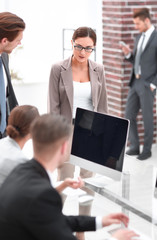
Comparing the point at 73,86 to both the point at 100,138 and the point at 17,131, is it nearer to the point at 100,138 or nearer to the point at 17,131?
the point at 100,138

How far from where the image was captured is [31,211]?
62.4 inches

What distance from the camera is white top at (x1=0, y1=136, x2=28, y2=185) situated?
2139 millimetres

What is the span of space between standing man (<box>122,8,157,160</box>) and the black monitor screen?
2.76 m

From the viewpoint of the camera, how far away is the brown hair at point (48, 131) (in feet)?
5.62

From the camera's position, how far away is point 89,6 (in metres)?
7.02

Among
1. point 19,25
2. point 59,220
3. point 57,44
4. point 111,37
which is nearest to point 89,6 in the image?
point 57,44

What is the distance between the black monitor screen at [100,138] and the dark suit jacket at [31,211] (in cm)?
98

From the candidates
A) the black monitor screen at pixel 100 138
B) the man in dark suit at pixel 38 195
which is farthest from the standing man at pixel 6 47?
the man in dark suit at pixel 38 195

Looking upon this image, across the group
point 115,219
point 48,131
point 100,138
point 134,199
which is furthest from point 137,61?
point 48,131

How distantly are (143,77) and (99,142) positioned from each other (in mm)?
2888

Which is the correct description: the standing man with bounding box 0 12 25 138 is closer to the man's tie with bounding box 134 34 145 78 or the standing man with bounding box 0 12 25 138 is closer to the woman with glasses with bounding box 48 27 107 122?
the woman with glasses with bounding box 48 27 107 122

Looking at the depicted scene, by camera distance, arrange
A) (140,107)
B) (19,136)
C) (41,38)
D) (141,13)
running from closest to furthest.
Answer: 1. (19,136)
2. (141,13)
3. (140,107)
4. (41,38)

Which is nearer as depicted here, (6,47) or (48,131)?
(48,131)

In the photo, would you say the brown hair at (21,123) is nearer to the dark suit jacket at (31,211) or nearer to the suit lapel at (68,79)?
the dark suit jacket at (31,211)
